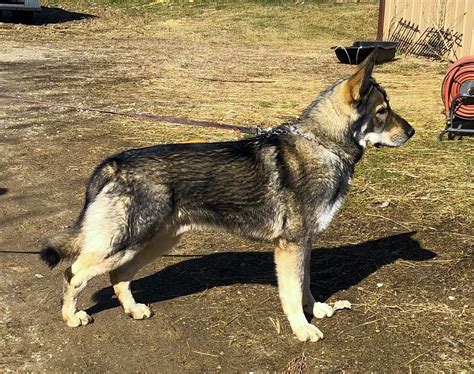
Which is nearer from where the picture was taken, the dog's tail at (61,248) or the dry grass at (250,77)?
the dog's tail at (61,248)

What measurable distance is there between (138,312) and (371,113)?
2158mm

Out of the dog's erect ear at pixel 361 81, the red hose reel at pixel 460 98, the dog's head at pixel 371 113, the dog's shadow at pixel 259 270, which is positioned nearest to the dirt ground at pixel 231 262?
the dog's shadow at pixel 259 270

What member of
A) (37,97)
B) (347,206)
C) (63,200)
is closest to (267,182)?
(347,206)

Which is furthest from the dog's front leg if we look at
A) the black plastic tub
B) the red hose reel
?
the black plastic tub

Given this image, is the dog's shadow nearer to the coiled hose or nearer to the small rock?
the small rock

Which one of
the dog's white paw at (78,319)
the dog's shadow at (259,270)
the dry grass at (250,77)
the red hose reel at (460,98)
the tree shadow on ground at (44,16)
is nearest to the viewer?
the dog's white paw at (78,319)

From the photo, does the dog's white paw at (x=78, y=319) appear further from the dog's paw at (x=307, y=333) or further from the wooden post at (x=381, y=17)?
the wooden post at (x=381, y=17)

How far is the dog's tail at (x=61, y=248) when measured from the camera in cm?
415

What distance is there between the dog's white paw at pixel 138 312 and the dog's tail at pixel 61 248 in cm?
61

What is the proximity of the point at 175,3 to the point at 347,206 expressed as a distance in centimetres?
2640

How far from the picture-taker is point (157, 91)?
1299 cm

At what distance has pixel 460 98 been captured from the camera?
898cm

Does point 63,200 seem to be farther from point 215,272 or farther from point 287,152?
point 287,152

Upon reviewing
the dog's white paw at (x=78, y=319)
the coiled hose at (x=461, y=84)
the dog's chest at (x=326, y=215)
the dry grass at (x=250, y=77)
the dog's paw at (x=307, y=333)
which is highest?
the dog's chest at (x=326, y=215)
